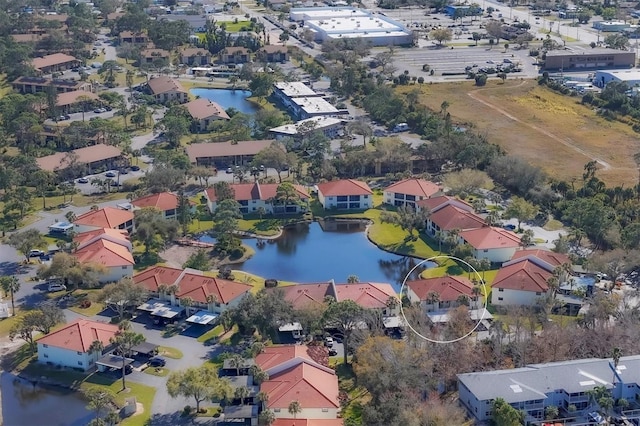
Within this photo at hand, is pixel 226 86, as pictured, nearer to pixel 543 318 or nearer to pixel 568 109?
pixel 568 109

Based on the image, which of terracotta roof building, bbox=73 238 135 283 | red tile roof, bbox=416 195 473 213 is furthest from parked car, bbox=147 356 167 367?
red tile roof, bbox=416 195 473 213

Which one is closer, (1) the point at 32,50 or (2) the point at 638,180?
(2) the point at 638,180

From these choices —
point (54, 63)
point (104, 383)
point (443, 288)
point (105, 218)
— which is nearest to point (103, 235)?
point (105, 218)

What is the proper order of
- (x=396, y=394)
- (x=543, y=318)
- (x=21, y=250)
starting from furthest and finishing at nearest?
(x=21, y=250) → (x=543, y=318) → (x=396, y=394)

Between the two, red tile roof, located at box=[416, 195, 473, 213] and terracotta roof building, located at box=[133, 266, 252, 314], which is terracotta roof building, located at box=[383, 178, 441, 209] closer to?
red tile roof, located at box=[416, 195, 473, 213]

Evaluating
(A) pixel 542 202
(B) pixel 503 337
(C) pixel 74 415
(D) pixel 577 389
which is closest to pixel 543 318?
(B) pixel 503 337

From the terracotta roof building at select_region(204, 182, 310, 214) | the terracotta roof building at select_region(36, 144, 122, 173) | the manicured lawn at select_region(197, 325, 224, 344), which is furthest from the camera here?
the terracotta roof building at select_region(36, 144, 122, 173)

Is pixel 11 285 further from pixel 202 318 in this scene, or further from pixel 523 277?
pixel 523 277
